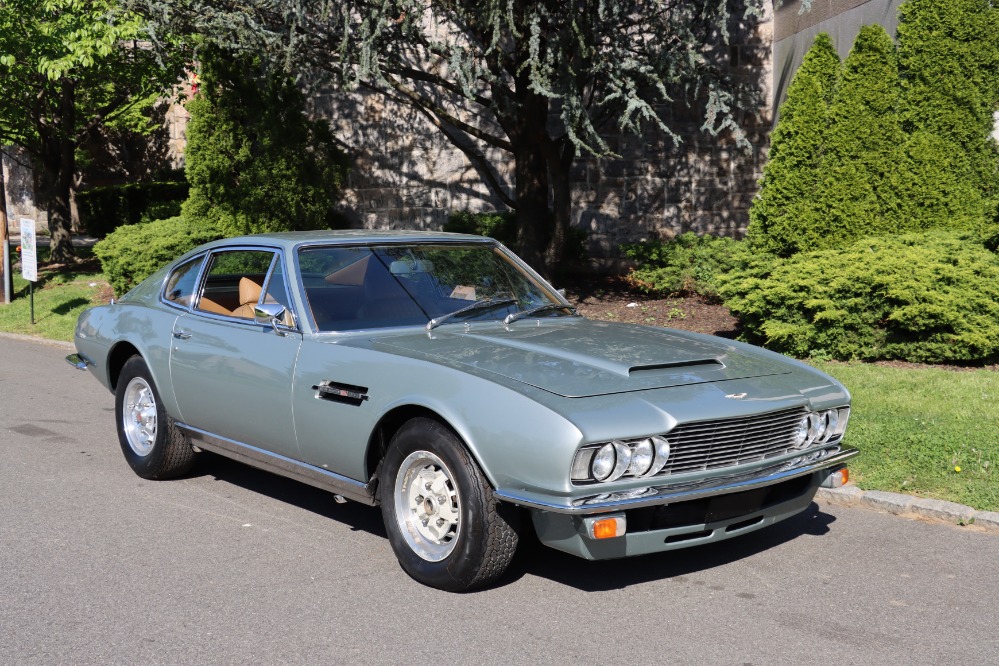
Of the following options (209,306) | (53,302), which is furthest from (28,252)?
(209,306)

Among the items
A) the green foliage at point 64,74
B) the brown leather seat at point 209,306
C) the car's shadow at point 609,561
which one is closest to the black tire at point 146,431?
the brown leather seat at point 209,306

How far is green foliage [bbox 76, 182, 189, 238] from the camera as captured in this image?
26.9 metres

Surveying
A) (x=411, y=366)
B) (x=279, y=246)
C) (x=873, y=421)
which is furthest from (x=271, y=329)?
(x=873, y=421)

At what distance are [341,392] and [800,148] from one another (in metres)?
A: 8.11

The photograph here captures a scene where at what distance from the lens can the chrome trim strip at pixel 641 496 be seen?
416 cm

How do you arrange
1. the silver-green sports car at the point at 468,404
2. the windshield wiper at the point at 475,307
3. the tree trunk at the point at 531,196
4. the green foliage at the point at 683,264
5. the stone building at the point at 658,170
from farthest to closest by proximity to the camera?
the stone building at the point at 658,170, the tree trunk at the point at 531,196, the green foliage at the point at 683,264, the windshield wiper at the point at 475,307, the silver-green sports car at the point at 468,404

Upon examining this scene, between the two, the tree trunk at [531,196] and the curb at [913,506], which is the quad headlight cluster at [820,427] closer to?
the curb at [913,506]

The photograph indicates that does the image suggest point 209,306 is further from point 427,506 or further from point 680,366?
point 680,366

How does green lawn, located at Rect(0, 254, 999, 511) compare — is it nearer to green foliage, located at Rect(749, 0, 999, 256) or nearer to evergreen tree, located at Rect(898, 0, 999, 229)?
green foliage, located at Rect(749, 0, 999, 256)

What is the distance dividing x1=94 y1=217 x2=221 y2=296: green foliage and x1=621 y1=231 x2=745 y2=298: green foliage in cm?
683

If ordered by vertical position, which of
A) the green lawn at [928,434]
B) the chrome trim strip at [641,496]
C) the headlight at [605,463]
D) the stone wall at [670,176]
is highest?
the stone wall at [670,176]

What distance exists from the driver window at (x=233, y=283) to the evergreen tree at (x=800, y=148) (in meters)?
6.96

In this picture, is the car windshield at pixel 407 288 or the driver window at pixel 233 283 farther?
the driver window at pixel 233 283

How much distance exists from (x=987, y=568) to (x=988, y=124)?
7234 millimetres
